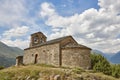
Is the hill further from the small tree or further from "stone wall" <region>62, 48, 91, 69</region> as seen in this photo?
the small tree

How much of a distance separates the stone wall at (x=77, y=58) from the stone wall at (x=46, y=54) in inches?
108

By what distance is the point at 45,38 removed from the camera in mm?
64500

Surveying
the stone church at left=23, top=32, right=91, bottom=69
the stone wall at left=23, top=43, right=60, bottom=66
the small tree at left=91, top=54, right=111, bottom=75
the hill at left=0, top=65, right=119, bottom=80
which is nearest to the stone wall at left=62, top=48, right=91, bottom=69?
the stone church at left=23, top=32, right=91, bottom=69

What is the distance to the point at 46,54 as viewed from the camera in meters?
53.0

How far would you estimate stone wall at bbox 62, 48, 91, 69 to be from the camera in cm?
4584

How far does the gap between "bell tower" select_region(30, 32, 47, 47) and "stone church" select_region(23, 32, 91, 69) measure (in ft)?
11.5

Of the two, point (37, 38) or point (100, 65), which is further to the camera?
point (37, 38)

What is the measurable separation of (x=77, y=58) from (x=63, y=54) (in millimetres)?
3951

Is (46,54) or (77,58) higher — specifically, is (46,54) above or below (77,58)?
above

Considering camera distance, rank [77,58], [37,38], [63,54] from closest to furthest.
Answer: [77,58], [63,54], [37,38]

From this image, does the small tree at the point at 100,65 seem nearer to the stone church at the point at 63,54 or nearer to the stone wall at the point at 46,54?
the stone church at the point at 63,54

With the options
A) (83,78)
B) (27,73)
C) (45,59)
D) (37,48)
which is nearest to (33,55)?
(37,48)

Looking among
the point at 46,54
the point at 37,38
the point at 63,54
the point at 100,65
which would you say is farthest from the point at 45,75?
the point at 37,38

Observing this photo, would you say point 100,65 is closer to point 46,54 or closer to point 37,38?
point 46,54
